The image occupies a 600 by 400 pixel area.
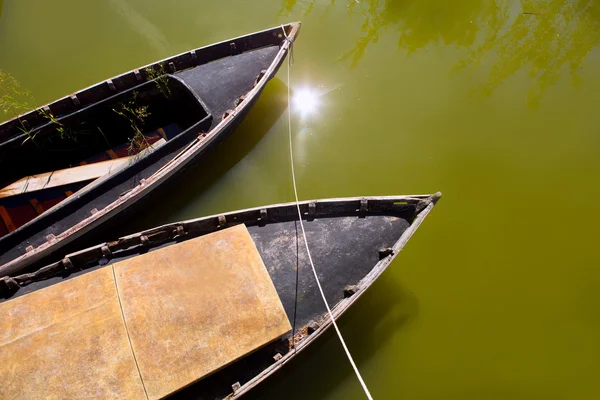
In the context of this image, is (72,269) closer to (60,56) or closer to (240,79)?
(240,79)

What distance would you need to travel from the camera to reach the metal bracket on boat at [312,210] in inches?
247

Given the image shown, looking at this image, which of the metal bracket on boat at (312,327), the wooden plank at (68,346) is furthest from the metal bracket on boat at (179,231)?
the metal bracket on boat at (312,327)

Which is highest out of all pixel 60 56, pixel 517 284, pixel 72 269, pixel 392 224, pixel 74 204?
pixel 60 56

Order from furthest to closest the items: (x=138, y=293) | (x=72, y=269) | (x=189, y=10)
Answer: (x=189, y=10), (x=72, y=269), (x=138, y=293)

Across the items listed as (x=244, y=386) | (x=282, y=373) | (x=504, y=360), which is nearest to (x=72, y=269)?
(x=244, y=386)

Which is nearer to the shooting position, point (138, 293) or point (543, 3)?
point (138, 293)

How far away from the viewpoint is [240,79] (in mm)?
7902

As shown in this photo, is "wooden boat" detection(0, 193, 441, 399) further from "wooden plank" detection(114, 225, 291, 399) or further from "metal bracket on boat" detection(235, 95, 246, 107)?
"metal bracket on boat" detection(235, 95, 246, 107)

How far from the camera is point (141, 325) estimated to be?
14.9 feet

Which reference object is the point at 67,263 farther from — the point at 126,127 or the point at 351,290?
the point at 351,290

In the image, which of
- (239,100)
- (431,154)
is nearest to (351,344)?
(431,154)

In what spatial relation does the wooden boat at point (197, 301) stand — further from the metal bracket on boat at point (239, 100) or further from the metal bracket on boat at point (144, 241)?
the metal bracket on boat at point (239, 100)

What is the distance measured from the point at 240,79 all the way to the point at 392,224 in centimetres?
420

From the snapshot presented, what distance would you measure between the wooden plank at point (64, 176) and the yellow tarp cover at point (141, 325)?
2.92m
